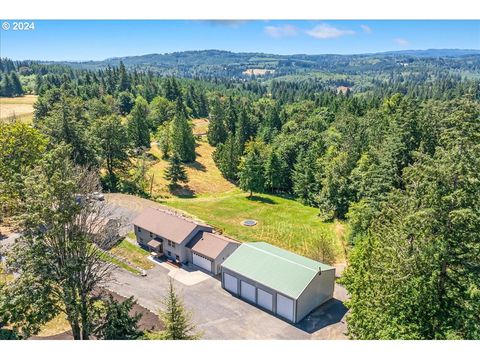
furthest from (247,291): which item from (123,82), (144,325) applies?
(123,82)

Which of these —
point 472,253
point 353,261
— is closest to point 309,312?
point 353,261

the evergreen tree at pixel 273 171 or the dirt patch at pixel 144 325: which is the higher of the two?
the evergreen tree at pixel 273 171

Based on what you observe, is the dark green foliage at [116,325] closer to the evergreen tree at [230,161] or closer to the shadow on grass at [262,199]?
the shadow on grass at [262,199]

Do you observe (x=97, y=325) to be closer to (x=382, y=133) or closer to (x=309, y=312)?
(x=309, y=312)

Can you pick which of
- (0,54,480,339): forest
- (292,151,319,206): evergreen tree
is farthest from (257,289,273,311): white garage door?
(292,151,319,206): evergreen tree

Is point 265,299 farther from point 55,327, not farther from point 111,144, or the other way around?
point 111,144

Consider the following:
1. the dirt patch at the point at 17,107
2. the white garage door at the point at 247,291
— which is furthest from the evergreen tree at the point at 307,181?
the dirt patch at the point at 17,107
